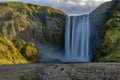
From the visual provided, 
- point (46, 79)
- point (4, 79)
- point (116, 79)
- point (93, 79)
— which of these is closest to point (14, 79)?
point (4, 79)

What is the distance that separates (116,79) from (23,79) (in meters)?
22.0

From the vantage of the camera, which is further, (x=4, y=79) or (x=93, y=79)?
(x=4, y=79)

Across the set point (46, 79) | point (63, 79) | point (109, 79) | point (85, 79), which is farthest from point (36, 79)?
point (109, 79)

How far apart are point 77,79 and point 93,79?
363 cm

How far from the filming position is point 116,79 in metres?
70.6

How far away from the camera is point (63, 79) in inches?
2872

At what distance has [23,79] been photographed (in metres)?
75.9

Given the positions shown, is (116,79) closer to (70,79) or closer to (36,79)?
(70,79)

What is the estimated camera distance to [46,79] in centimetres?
7556

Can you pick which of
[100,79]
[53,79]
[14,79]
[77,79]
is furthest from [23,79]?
[100,79]

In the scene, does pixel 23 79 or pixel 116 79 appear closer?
pixel 116 79

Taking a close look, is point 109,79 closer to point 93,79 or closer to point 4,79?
point 93,79

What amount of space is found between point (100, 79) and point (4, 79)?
2343 cm

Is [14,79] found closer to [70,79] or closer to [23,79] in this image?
[23,79]
